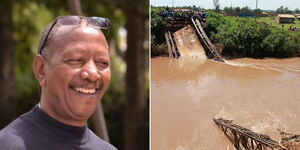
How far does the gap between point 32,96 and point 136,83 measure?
0.76 metres

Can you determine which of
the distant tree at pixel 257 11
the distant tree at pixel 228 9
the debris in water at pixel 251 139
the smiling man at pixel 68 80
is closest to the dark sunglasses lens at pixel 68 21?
the smiling man at pixel 68 80

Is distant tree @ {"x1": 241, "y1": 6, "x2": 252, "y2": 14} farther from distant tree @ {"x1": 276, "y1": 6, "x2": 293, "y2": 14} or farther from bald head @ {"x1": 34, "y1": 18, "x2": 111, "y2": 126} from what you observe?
bald head @ {"x1": 34, "y1": 18, "x2": 111, "y2": 126}

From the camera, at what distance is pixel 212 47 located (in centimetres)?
275

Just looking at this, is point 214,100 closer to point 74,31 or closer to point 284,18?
point 284,18

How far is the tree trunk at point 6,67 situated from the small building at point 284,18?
5.15ft

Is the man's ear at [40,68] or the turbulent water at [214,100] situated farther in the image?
the turbulent water at [214,100]

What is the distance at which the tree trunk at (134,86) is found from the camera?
2621mm

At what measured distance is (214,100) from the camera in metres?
2.88

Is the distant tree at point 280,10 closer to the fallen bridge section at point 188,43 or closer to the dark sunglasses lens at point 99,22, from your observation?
the fallen bridge section at point 188,43

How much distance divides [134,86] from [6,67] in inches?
30.1

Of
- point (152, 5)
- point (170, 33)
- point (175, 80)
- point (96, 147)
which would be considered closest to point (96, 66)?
point (96, 147)

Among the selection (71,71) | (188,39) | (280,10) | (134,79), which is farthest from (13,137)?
(188,39)

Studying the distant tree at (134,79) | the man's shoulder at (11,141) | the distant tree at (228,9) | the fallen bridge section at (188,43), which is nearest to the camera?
the man's shoulder at (11,141)

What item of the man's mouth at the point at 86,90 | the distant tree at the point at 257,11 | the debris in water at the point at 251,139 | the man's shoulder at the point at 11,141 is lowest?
the debris in water at the point at 251,139
